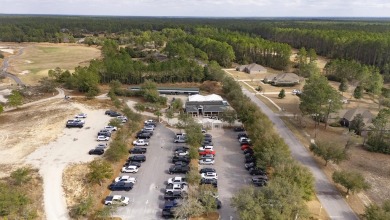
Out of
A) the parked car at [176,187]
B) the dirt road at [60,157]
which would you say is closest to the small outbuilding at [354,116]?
the parked car at [176,187]

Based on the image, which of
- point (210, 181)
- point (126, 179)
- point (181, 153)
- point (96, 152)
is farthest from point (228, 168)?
point (96, 152)

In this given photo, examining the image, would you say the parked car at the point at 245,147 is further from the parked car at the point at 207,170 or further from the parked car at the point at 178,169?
the parked car at the point at 178,169

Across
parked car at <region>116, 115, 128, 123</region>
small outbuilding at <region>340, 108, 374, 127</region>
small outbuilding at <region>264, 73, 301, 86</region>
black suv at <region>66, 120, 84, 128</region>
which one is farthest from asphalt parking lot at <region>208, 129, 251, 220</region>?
small outbuilding at <region>264, 73, 301, 86</region>

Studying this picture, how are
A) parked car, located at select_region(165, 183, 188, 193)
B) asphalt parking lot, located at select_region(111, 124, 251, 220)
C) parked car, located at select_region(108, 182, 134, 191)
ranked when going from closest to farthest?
1. asphalt parking lot, located at select_region(111, 124, 251, 220)
2. parked car, located at select_region(165, 183, 188, 193)
3. parked car, located at select_region(108, 182, 134, 191)

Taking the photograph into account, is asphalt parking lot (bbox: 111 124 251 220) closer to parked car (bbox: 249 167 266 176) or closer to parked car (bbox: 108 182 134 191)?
parked car (bbox: 108 182 134 191)

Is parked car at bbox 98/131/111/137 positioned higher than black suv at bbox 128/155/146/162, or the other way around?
parked car at bbox 98/131/111/137

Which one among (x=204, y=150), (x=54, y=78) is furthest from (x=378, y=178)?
(x=54, y=78)

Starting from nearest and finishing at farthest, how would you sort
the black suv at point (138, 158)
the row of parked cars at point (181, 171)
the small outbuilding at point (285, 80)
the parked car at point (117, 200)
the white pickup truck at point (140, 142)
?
the parked car at point (117, 200) → the row of parked cars at point (181, 171) → the black suv at point (138, 158) → the white pickup truck at point (140, 142) → the small outbuilding at point (285, 80)
